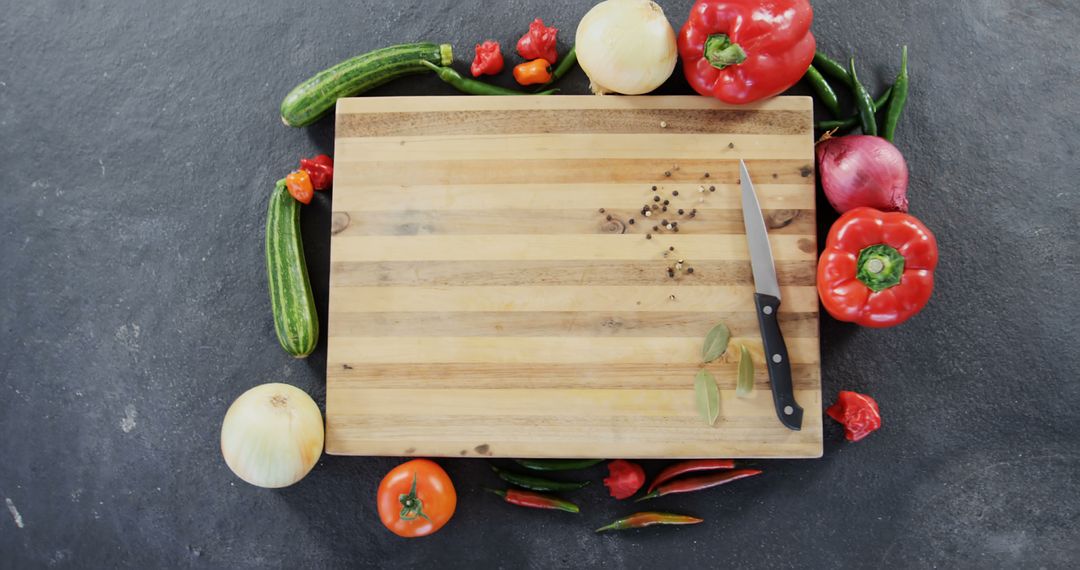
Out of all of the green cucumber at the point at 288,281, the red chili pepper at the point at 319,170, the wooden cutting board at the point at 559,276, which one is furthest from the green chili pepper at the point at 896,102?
the green cucumber at the point at 288,281

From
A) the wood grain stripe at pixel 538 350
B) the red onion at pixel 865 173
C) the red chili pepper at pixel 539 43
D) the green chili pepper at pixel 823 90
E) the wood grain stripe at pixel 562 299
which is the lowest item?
the wood grain stripe at pixel 538 350

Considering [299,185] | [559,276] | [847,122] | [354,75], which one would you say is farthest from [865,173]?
[299,185]

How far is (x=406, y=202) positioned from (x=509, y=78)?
1.49ft

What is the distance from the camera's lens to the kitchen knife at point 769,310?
68.5 inches

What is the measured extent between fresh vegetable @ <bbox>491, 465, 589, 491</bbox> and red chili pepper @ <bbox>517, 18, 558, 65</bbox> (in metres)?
1.06

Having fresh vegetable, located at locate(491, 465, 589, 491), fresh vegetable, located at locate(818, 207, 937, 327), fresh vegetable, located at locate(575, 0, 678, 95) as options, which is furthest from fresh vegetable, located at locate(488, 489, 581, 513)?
fresh vegetable, located at locate(575, 0, 678, 95)

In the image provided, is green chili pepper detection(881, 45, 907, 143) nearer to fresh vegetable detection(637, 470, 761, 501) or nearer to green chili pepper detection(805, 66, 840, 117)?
green chili pepper detection(805, 66, 840, 117)

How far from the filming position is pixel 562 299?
1787 mm

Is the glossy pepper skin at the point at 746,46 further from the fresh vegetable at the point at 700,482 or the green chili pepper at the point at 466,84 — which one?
the fresh vegetable at the point at 700,482

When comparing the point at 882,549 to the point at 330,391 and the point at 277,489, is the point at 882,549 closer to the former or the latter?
the point at 330,391

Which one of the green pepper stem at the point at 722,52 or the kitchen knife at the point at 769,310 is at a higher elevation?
the green pepper stem at the point at 722,52

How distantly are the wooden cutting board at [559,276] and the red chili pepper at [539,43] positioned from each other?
0.18 metres

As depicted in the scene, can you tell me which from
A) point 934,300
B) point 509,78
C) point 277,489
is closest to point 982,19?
point 934,300

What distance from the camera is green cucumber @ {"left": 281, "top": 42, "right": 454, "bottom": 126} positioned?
1.90m
